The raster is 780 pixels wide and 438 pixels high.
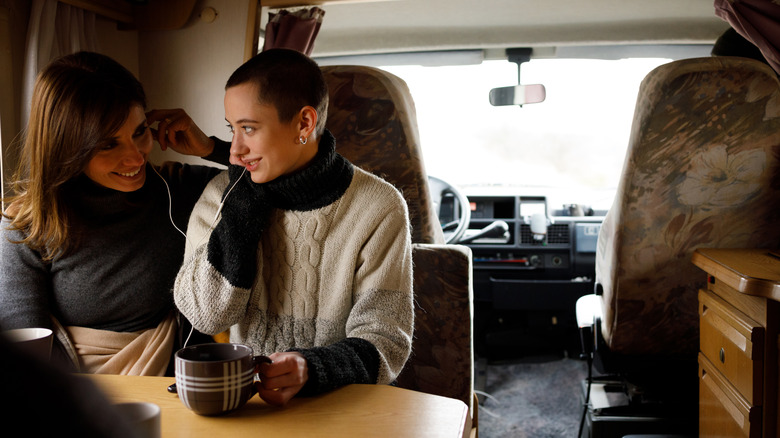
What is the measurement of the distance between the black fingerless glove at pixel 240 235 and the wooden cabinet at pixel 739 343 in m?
1.07

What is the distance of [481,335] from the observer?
3824 mm

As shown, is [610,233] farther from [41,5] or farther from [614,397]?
[41,5]

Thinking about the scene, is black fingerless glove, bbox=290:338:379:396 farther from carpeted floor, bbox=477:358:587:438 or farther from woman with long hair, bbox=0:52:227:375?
carpeted floor, bbox=477:358:587:438

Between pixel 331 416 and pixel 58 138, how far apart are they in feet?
3.07

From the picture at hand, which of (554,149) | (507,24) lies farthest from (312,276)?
(554,149)

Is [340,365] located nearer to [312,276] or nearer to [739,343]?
[312,276]

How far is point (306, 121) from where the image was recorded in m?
1.32

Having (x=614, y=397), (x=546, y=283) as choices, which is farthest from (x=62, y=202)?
(x=546, y=283)

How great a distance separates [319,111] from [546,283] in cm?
258

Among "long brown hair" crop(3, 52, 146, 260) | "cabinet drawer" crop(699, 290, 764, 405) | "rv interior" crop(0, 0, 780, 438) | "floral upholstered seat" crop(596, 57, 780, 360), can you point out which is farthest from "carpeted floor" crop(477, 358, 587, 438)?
"long brown hair" crop(3, 52, 146, 260)

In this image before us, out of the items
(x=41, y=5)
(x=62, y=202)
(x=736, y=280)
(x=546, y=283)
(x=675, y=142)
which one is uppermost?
(x=41, y=5)

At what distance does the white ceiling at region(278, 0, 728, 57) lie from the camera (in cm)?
266

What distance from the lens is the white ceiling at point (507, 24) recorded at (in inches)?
105

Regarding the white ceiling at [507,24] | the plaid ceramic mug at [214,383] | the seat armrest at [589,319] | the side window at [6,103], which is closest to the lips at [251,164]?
the plaid ceramic mug at [214,383]
